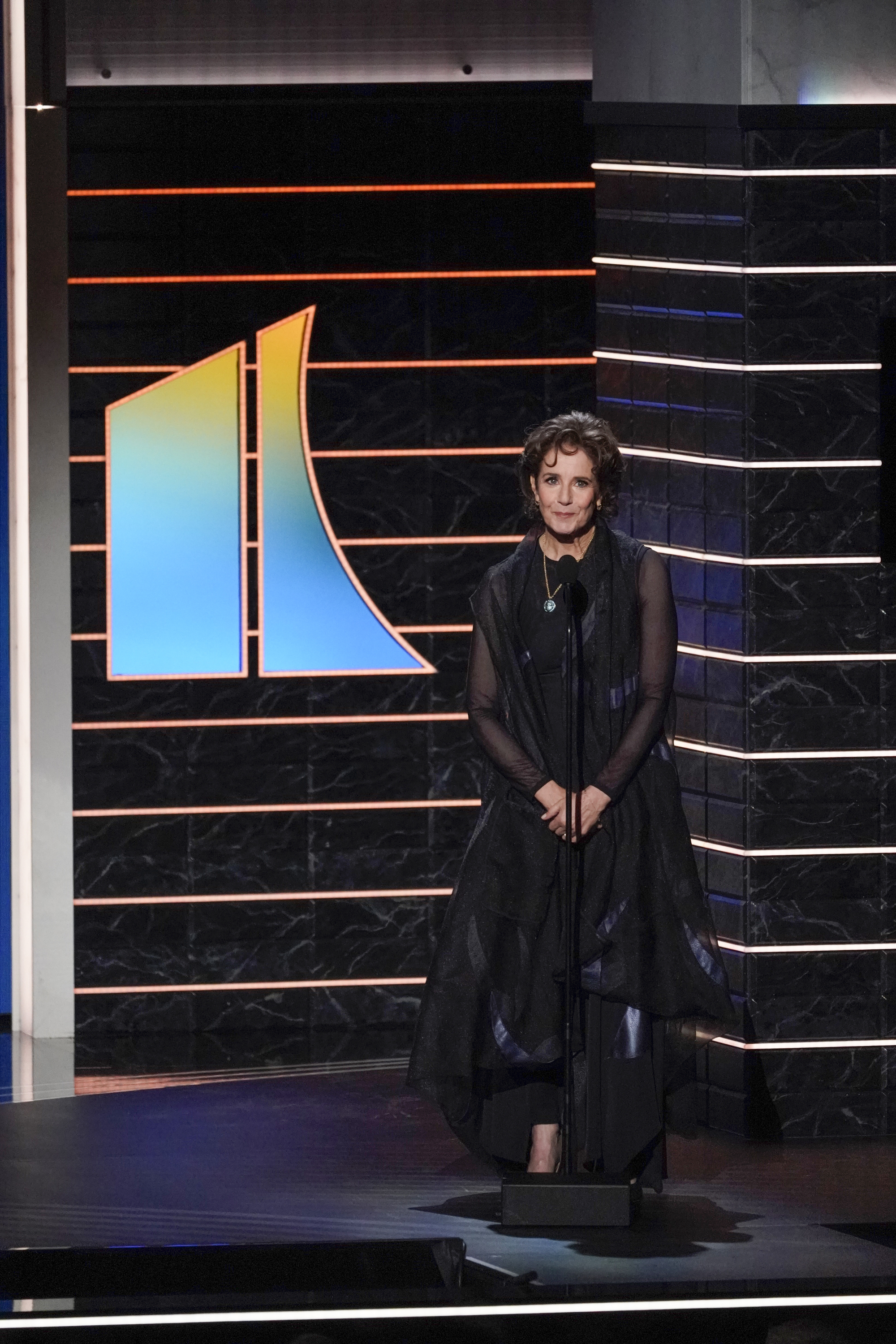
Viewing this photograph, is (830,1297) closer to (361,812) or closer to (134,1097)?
(134,1097)

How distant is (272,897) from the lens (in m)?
6.35

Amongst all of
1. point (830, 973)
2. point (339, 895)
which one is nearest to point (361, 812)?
point (339, 895)

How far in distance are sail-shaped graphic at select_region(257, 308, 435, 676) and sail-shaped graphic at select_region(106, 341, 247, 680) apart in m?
0.07

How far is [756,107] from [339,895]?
272cm

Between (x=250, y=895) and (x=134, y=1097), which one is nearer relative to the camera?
(x=134, y=1097)

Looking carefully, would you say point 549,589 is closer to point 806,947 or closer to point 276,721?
point 806,947

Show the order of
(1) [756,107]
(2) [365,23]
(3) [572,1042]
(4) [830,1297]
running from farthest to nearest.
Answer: (2) [365,23]
(1) [756,107]
(3) [572,1042]
(4) [830,1297]

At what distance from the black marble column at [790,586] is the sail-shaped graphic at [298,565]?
149 centimetres

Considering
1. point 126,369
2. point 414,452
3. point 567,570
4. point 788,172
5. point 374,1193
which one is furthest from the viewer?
point 414,452

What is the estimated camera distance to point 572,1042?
432 centimetres

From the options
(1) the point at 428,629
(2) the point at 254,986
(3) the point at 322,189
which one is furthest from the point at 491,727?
(3) the point at 322,189

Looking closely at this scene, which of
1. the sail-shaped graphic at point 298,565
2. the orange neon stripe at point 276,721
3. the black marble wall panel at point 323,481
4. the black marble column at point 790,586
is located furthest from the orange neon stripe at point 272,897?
the black marble column at point 790,586

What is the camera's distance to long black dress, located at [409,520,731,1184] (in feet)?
14.2

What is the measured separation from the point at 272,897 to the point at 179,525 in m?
1.17
